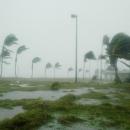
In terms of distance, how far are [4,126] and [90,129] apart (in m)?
3.16

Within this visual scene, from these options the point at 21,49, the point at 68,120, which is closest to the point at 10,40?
the point at 21,49

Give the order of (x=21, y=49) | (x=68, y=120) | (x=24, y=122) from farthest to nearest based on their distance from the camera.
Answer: (x=21, y=49)
(x=68, y=120)
(x=24, y=122)

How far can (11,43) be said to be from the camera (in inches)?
2655

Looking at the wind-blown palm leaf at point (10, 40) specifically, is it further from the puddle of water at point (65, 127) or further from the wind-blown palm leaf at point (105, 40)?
the puddle of water at point (65, 127)

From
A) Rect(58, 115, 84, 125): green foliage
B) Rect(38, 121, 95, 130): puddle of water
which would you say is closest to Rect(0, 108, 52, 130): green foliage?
Rect(38, 121, 95, 130): puddle of water

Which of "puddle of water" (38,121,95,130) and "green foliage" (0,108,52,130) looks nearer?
"green foliage" (0,108,52,130)

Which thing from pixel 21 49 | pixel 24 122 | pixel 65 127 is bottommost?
pixel 65 127

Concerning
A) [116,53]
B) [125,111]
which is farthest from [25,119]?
[116,53]

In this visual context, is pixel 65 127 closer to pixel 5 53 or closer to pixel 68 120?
pixel 68 120

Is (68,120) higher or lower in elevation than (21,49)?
lower

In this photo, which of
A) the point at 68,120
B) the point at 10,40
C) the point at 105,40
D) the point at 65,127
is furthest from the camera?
the point at 10,40

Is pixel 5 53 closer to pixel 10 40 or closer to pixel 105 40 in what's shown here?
pixel 10 40

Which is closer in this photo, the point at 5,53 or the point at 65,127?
the point at 65,127

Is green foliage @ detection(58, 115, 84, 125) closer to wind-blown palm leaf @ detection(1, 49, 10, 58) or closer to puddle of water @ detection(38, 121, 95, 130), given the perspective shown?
puddle of water @ detection(38, 121, 95, 130)
